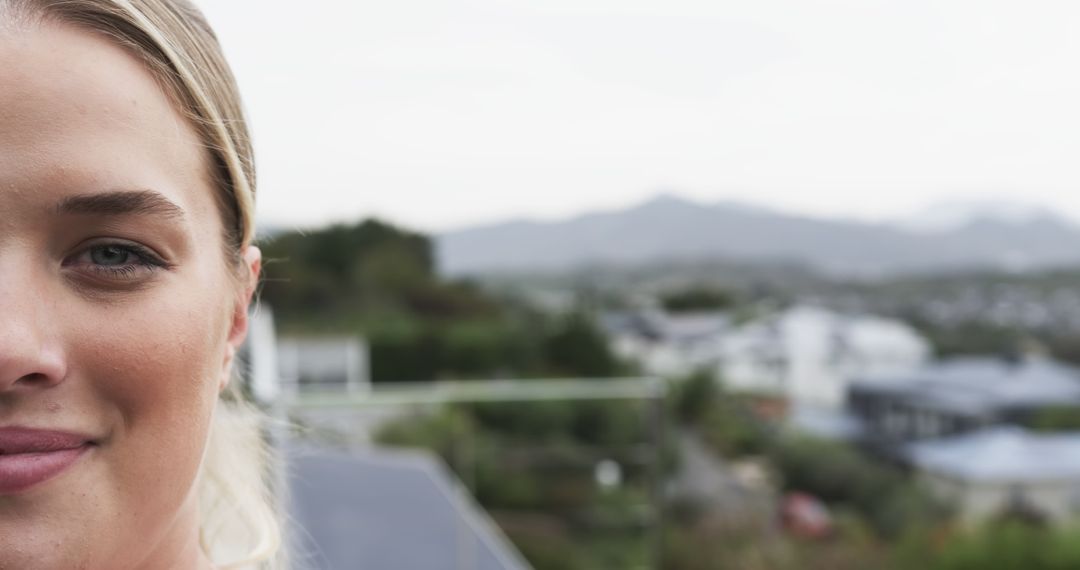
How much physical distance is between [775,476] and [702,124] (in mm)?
9299

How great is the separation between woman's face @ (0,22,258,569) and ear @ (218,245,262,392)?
6 centimetres

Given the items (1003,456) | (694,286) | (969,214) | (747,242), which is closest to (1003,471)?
(1003,456)

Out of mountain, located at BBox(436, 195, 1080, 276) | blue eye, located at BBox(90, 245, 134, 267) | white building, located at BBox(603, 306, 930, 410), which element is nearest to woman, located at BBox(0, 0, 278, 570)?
blue eye, located at BBox(90, 245, 134, 267)

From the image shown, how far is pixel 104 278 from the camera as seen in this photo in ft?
1.52

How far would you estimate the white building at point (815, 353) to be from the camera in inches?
614

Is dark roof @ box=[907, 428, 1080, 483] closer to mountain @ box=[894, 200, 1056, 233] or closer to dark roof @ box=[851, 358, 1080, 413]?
dark roof @ box=[851, 358, 1080, 413]

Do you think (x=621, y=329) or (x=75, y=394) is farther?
(x=621, y=329)

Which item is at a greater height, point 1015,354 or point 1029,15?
point 1029,15

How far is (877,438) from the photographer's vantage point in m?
15.7

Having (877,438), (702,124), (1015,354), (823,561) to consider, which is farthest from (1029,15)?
(823,561)

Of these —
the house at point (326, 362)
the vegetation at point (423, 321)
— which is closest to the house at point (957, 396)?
the vegetation at point (423, 321)

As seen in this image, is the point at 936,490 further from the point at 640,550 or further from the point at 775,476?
Answer: the point at 640,550

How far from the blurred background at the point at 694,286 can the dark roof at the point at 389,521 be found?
2439 mm

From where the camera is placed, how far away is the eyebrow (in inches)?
18.2
